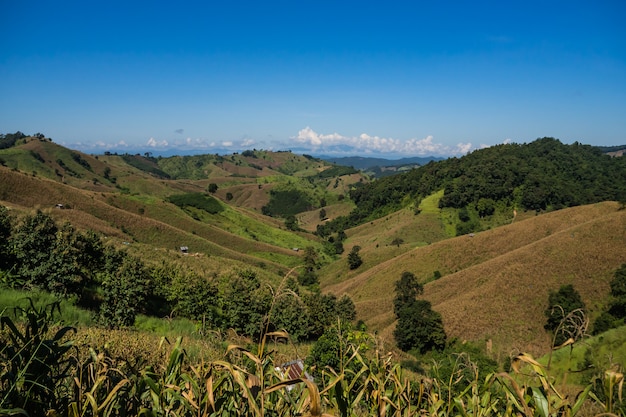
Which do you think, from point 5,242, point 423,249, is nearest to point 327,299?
point 5,242

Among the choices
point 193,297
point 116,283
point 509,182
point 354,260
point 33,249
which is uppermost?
point 33,249

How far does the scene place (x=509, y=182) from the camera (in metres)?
128

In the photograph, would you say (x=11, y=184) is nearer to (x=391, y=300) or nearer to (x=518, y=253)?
(x=391, y=300)

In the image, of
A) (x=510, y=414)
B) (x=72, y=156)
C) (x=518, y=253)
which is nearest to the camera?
(x=510, y=414)

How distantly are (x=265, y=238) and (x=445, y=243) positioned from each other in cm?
5687

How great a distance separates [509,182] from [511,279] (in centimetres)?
8814

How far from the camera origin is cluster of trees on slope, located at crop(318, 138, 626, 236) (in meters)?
123

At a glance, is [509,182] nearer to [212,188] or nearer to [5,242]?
[212,188]

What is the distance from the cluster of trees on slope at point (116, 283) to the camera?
57.8 feet

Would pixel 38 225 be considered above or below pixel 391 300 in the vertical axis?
above

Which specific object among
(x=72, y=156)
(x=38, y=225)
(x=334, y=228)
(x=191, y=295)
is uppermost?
(x=72, y=156)

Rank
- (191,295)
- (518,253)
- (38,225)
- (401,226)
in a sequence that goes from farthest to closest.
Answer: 1. (401,226)
2. (518,253)
3. (191,295)
4. (38,225)

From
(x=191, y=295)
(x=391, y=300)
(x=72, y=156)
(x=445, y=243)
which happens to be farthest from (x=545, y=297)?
(x=72, y=156)

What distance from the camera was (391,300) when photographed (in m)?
61.6
